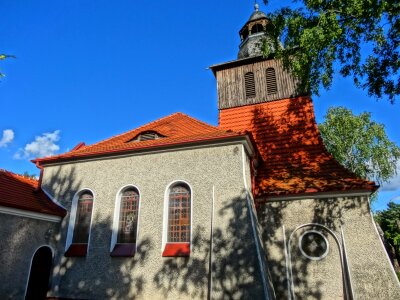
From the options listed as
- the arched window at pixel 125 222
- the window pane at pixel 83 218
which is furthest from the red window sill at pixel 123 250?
the window pane at pixel 83 218

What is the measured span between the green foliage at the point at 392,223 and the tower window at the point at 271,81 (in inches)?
717

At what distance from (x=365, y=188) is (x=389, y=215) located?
22115mm

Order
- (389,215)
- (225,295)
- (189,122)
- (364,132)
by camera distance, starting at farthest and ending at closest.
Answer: (389,215)
(364,132)
(189,122)
(225,295)

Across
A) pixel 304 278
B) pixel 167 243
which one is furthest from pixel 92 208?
pixel 304 278

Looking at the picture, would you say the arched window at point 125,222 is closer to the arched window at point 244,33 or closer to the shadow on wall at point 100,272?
the shadow on wall at point 100,272

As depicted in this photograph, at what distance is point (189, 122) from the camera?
37.8 ft

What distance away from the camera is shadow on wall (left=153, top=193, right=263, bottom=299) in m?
7.23

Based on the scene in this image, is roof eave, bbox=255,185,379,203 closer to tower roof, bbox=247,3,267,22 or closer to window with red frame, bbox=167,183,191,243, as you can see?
window with red frame, bbox=167,183,191,243

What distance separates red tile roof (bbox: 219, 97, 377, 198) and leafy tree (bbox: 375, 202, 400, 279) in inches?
688

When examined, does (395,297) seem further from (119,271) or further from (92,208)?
(92,208)

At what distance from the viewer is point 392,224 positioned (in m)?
25.2

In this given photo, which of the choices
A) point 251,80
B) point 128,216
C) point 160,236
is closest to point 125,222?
point 128,216

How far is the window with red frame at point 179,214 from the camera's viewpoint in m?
8.50

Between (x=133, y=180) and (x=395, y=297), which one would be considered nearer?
(x=395, y=297)
